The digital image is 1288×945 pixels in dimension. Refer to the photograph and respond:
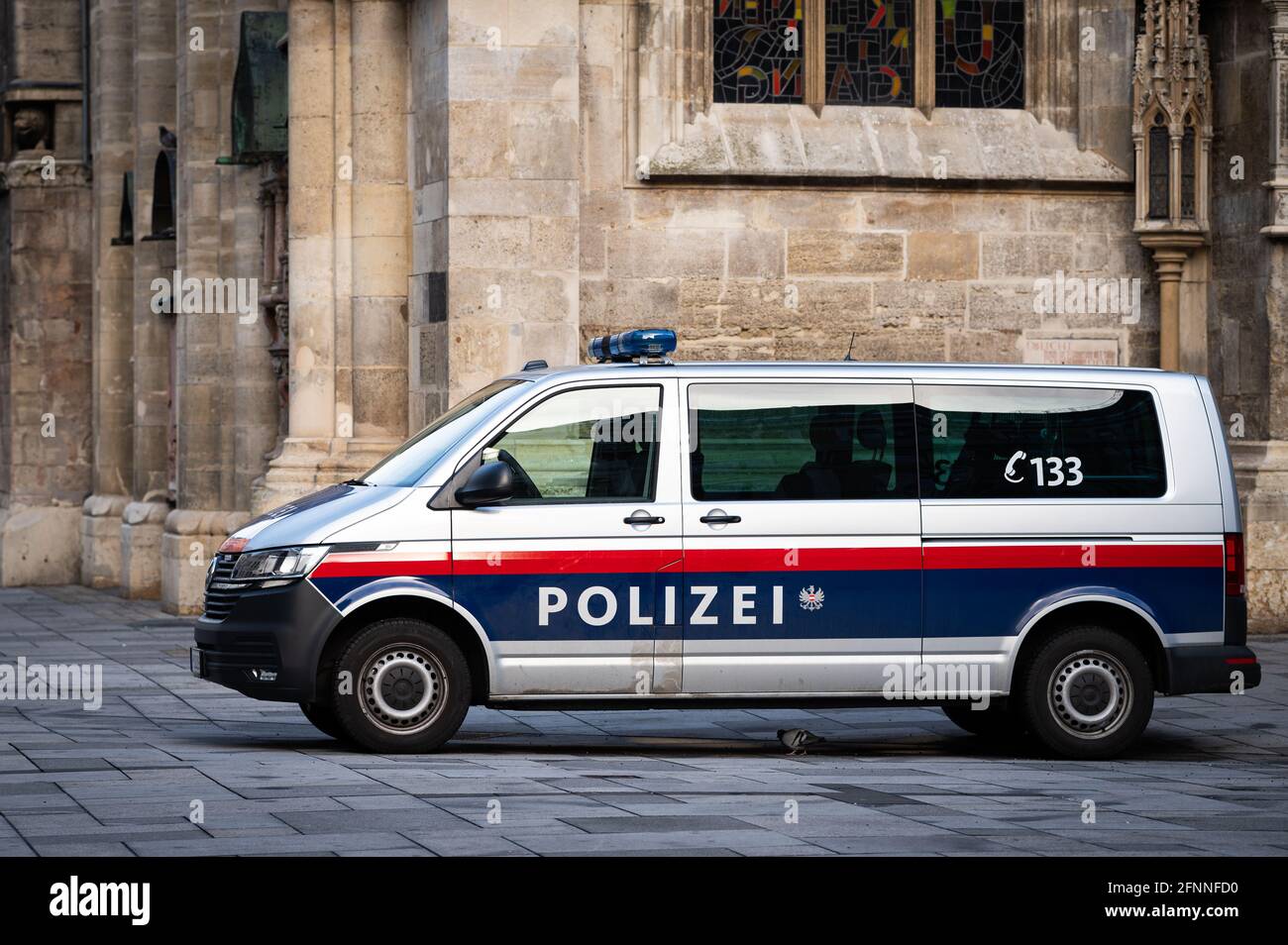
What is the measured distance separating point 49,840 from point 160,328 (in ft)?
57.5

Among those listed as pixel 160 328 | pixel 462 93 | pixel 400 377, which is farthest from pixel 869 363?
pixel 160 328

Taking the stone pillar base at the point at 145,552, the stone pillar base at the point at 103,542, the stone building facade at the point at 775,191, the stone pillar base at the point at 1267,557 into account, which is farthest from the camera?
the stone pillar base at the point at 103,542

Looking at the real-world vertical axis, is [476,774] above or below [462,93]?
below

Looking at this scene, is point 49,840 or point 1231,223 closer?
point 49,840

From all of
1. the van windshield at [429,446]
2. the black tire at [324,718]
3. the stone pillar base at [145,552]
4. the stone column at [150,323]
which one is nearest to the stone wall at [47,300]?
the stone column at [150,323]

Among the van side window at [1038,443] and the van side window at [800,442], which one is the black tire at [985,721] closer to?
the van side window at [1038,443]

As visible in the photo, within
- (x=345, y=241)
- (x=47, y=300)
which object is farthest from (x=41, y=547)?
(x=345, y=241)

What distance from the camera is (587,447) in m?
11.4

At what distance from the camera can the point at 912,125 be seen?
59.7 feet

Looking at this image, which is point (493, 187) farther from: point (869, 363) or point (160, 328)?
point (160, 328)

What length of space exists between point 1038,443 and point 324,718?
3.67 meters

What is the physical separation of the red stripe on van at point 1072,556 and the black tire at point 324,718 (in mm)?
2846

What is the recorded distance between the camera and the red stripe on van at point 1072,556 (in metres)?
11.5

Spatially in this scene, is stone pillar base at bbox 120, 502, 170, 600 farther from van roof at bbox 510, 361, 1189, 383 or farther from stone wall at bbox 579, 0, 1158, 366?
van roof at bbox 510, 361, 1189, 383
